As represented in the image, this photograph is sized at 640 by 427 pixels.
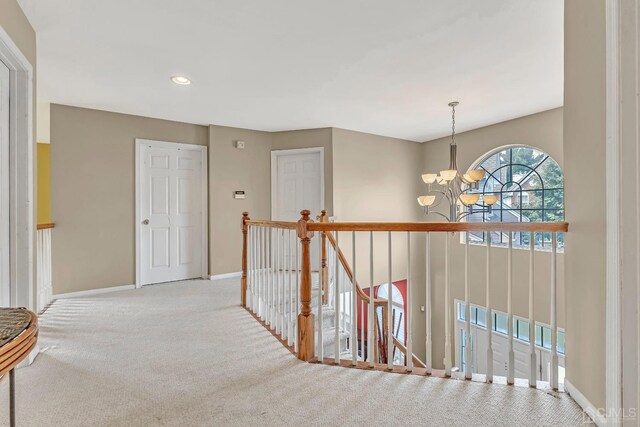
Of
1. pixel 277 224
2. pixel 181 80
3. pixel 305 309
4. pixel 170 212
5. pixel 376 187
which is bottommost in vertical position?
pixel 305 309

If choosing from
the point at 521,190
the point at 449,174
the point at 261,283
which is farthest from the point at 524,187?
the point at 261,283

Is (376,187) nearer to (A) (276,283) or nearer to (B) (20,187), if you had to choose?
(A) (276,283)

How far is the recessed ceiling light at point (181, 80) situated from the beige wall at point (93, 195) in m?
1.43

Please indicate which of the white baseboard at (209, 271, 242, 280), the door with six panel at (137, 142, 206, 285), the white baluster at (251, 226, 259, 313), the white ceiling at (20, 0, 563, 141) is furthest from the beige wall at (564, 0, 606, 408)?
the door with six panel at (137, 142, 206, 285)

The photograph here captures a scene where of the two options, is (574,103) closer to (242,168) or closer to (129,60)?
(129,60)

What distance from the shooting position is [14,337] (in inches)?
31.9

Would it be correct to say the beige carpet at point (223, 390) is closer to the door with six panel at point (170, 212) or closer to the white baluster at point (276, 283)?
the white baluster at point (276, 283)

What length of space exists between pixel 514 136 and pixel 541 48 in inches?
90.6

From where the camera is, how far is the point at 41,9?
2.05 m

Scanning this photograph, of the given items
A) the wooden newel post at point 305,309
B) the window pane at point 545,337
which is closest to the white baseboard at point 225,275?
the wooden newel post at point 305,309

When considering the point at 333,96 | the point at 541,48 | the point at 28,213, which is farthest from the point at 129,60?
the point at 541,48

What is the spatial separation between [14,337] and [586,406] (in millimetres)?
2268

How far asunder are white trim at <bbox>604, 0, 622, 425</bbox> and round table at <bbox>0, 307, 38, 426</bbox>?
183cm

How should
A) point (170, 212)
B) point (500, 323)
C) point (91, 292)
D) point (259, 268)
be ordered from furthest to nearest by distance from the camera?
point (500, 323), point (170, 212), point (91, 292), point (259, 268)
